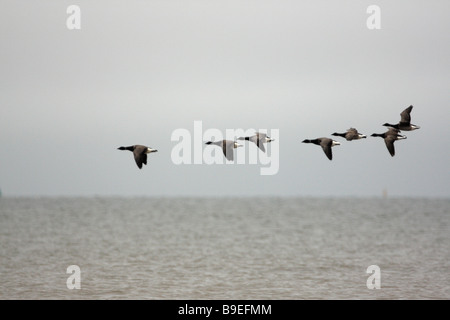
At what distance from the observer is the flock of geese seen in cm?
1403

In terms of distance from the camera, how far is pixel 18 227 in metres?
75.5

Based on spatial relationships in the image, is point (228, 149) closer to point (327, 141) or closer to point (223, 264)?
point (327, 141)

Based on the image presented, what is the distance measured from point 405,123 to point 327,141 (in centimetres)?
197

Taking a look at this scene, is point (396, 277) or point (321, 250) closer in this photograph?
point (396, 277)

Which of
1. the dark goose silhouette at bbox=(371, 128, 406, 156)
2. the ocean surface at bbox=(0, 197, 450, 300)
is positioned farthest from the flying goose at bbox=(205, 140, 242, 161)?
the ocean surface at bbox=(0, 197, 450, 300)

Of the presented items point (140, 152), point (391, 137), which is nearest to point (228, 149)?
point (140, 152)

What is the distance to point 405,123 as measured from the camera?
16.1 m

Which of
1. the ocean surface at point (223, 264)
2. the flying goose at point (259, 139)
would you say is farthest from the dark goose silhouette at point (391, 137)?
the ocean surface at point (223, 264)

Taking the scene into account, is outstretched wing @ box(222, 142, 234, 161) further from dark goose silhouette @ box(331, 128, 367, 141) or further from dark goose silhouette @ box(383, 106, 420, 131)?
dark goose silhouette @ box(383, 106, 420, 131)
